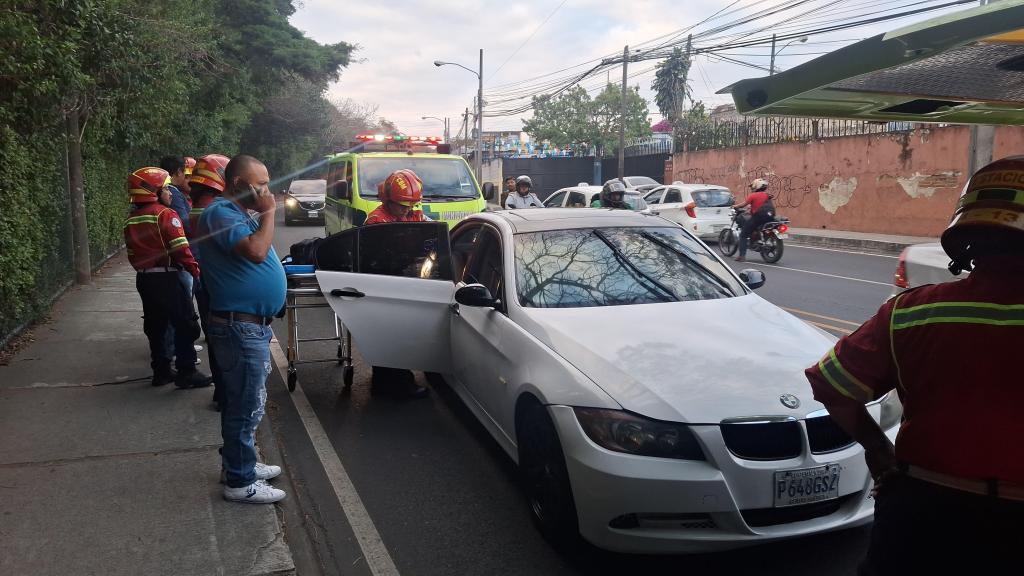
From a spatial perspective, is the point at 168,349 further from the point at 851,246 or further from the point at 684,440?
the point at 851,246

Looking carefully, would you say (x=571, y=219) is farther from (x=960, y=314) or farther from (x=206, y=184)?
(x=960, y=314)

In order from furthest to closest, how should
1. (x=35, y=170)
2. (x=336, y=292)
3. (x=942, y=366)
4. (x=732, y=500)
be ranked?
(x=35, y=170)
(x=336, y=292)
(x=732, y=500)
(x=942, y=366)

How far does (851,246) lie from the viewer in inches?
779

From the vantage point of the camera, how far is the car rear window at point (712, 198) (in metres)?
18.3

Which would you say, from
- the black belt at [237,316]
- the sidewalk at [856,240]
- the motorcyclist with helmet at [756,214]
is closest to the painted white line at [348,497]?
the black belt at [237,316]

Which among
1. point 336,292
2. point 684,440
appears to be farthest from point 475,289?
point 684,440

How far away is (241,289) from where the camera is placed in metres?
3.86

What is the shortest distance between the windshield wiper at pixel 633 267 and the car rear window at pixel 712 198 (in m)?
13.8

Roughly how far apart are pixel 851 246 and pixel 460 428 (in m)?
17.0

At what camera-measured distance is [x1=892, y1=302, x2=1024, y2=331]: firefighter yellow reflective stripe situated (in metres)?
1.71

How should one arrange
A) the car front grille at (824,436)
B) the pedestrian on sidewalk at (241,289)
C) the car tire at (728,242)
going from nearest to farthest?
the car front grille at (824,436)
the pedestrian on sidewalk at (241,289)
the car tire at (728,242)

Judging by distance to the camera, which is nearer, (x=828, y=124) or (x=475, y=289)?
(x=475, y=289)

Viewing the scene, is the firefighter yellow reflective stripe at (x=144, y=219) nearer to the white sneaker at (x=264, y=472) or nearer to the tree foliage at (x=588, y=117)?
the white sneaker at (x=264, y=472)

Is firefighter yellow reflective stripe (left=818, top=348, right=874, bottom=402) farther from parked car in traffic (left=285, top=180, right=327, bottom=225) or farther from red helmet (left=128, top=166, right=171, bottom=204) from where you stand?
parked car in traffic (left=285, top=180, right=327, bottom=225)
